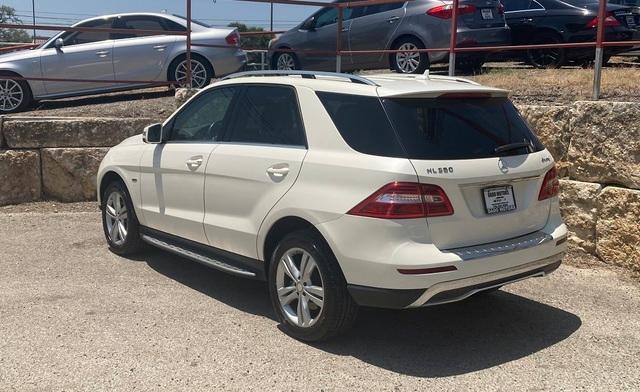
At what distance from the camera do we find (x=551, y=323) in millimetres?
4723

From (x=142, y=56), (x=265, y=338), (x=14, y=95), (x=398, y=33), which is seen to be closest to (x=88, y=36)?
(x=142, y=56)

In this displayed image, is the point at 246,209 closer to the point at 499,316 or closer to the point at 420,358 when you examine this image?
the point at 420,358

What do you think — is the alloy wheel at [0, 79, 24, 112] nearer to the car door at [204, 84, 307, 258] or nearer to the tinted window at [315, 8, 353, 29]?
the tinted window at [315, 8, 353, 29]

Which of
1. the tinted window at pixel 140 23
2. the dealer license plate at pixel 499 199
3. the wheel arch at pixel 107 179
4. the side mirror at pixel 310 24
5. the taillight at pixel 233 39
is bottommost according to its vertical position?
the wheel arch at pixel 107 179

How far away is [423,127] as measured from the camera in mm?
3967

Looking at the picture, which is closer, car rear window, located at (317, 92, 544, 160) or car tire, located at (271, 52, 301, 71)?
car rear window, located at (317, 92, 544, 160)

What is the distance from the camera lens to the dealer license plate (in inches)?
156

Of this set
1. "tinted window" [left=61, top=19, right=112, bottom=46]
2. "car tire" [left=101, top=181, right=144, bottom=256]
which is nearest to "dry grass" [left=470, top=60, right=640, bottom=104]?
"car tire" [left=101, top=181, right=144, bottom=256]

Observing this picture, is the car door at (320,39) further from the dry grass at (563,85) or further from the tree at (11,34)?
the tree at (11,34)

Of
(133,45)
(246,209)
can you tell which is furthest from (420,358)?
(133,45)

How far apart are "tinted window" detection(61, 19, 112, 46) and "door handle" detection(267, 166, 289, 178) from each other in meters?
7.35

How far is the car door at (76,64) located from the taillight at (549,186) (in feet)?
25.5

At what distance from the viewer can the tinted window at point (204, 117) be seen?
16.9 feet

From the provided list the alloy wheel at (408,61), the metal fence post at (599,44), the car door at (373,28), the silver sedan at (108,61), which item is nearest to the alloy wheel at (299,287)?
the metal fence post at (599,44)
